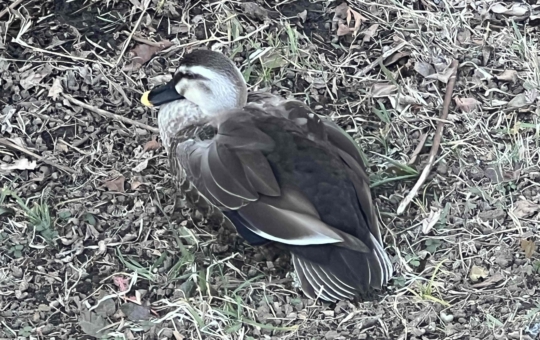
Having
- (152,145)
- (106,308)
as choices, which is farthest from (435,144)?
(106,308)

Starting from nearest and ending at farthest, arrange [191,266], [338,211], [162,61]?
1. [338,211]
2. [191,266]
3. [162,61]

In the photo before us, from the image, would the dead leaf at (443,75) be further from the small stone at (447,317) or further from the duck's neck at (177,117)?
the small stone at (447,317)

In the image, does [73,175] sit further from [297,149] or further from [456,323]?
[456,323]

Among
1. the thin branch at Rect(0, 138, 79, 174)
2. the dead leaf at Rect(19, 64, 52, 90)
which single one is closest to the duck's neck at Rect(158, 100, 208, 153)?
the thin branch at Rect(0, 138, 79, 174)

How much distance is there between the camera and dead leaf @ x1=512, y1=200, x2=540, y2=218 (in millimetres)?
3852

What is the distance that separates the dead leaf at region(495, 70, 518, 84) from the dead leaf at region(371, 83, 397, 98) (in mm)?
562

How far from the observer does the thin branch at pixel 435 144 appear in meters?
3.88

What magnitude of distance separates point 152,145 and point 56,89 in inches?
24.7

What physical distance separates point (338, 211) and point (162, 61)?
5.21 ft

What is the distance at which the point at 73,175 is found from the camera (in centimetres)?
409

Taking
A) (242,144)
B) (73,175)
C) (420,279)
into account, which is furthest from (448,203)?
(73,175)

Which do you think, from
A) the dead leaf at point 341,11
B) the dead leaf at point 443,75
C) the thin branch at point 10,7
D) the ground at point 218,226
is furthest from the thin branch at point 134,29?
the dead leaf at point 443,75

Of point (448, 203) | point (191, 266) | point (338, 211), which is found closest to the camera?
point (338, 211)

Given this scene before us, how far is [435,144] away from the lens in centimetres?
412
